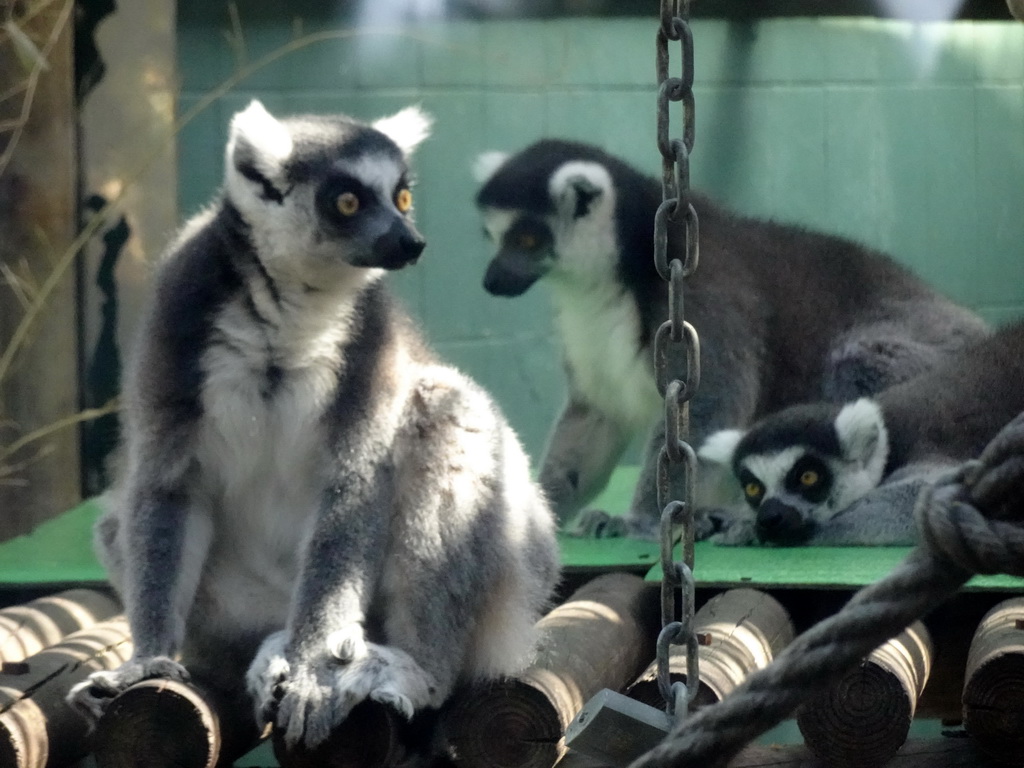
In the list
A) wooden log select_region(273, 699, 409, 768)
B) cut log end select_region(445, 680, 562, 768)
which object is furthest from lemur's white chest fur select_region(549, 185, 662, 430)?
wooden log select_region(273, 699, 409, 768)

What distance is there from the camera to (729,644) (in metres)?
3.50

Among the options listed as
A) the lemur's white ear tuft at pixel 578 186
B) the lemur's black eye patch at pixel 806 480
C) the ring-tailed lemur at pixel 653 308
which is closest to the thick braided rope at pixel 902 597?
the lemur's black eye patch at pixel 806 480

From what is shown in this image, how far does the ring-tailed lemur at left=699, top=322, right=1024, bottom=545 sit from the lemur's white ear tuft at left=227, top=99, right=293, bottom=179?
96.2 inches

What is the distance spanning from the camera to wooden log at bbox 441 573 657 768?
10.3ft

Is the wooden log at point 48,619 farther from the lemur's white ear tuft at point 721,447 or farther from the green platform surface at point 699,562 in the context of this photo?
the lemur's white ear tuft at point 721,447

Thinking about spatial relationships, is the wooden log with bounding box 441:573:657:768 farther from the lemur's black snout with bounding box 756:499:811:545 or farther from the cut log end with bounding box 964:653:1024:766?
the lemur's black snout with bounding box 756:499:811:545

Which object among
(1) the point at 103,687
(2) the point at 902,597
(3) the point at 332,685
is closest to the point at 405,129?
(3) the point at 332,685

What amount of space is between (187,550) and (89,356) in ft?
11.6

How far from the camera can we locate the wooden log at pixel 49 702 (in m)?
3.11

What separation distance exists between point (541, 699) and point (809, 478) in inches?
97.9

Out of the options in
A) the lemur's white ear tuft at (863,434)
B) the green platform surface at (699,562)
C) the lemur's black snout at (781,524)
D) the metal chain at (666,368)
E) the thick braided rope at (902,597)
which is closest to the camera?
the thick braided rope at (902,597)

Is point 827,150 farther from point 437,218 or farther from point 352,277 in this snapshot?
point 352,277

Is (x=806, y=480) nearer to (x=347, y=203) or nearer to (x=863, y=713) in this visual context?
(x=863, y=713)

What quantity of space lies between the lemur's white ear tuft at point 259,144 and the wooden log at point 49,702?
1417 mm
